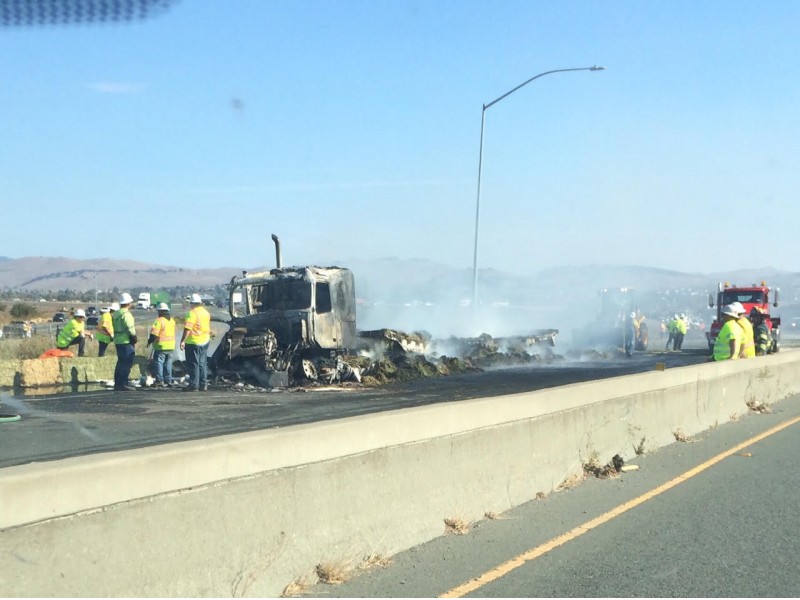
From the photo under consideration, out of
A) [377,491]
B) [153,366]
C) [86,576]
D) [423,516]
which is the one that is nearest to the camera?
[86,576]

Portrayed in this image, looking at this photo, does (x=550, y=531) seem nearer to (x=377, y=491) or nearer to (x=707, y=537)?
(x=707, y=537)

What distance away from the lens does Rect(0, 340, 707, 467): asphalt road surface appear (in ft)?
41.3

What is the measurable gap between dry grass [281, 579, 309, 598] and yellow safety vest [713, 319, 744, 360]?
43.5 ft

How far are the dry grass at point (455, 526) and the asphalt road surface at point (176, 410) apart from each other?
522cm

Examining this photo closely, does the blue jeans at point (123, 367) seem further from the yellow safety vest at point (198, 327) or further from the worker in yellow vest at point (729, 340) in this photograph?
the worker in yellow vest at point (729, 340)

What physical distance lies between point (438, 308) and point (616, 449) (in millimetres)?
35631

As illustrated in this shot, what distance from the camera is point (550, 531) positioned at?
27.3 ft

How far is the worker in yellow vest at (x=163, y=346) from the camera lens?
20.7m

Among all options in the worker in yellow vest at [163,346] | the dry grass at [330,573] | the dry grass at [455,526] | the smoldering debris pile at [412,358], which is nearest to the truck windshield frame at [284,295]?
the smoldering debris pile at [412,358]

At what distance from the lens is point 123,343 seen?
66.5 feet

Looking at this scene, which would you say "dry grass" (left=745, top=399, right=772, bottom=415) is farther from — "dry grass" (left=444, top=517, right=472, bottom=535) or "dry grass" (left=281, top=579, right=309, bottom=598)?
"dry grass" (left=281, top=579, right=309, bottom=598)

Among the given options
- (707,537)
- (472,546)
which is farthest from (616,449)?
(472,546)

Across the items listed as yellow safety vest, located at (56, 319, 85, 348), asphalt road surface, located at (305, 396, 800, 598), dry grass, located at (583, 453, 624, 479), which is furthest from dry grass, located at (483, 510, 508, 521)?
yellow safety vest, located at (56, 319, 85, 348)

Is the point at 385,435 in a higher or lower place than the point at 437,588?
higher
